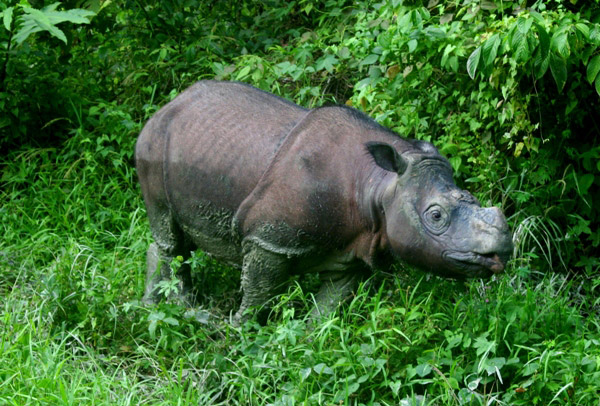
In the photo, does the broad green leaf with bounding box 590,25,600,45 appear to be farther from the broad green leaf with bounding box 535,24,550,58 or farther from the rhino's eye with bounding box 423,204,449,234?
the rhino's eye with bounding box 423,204,449,234

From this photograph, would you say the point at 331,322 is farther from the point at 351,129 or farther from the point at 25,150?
the point at 25,150

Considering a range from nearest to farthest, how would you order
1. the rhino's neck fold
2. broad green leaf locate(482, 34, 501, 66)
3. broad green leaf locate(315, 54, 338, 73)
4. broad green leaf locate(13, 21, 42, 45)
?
the rhino's neck fold, broad green leaf locate(482, 34, 501, 66), broad green leaf locate(13, 21, 42, 45), broad green leaf locate(315, 54, 338, 73)

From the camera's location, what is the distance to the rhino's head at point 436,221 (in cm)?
438

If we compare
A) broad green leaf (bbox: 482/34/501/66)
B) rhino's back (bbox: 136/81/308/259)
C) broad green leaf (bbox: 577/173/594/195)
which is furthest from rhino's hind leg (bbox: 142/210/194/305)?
broad green leaf (bbox: 577/173/594/195)

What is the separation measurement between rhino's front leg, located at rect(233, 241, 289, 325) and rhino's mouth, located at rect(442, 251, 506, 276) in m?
0.93

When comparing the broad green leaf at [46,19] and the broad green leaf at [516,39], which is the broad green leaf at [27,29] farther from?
the broad green leaf at [516,39]

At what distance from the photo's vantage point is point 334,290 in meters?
5.04

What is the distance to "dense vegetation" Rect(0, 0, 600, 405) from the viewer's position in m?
A: 4.55

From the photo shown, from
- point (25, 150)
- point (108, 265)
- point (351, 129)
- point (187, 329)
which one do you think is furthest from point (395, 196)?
point (25, 150)

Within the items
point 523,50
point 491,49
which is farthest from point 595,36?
point 491,49

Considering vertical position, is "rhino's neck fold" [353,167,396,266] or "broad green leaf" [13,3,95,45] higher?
"broad green leaf" [13,3,95,45]

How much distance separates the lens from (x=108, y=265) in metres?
6.03

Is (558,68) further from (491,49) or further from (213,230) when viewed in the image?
(213,230)

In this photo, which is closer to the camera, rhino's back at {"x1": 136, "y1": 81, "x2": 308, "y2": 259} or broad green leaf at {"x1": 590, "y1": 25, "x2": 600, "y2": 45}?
rhino's back at {"x1": 136, "y1": 81, "x2": 308, "y2": 259}
